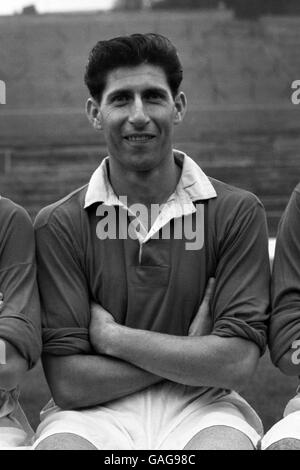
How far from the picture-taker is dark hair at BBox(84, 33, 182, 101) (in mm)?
2877

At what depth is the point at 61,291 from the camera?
287 cm

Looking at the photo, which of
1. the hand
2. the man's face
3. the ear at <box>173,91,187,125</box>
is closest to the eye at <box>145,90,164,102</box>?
the man's face

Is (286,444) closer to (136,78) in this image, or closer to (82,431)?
(82,431)

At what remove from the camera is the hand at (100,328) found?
279 cm

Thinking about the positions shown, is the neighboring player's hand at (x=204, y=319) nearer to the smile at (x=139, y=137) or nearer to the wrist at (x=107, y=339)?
the wrist at (x=107, y=339)

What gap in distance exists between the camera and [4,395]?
2846 mm

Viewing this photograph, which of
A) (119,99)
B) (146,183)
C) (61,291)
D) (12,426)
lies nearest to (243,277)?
(146,183)

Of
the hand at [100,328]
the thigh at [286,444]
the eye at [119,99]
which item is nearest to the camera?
the thigh at [286,444]

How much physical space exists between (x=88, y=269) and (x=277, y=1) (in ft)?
55.9

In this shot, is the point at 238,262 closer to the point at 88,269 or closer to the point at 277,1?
the point at 88,269

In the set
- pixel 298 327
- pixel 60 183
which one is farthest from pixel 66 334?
pixel 60 183

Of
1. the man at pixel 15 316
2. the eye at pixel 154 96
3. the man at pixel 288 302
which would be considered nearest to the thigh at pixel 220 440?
the man at pixel 288 302

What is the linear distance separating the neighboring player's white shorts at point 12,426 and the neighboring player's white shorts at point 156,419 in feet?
0.18

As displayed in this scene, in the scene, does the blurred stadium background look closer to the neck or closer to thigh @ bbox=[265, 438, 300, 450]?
the neck
